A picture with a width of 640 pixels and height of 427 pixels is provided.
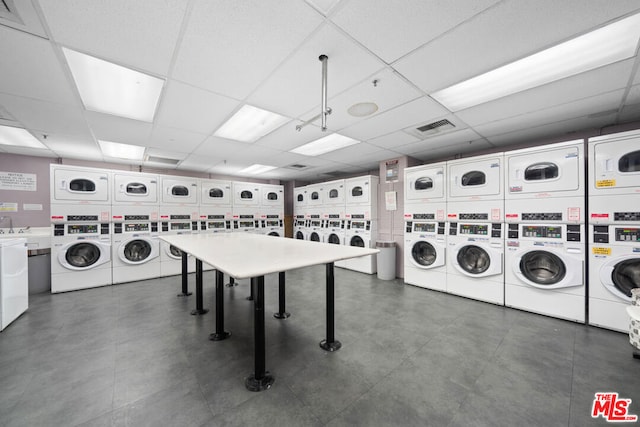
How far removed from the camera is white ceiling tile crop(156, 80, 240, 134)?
2.31 m

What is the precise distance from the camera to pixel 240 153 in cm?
451

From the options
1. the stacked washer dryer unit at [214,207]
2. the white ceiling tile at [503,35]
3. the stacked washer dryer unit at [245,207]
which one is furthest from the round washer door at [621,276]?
the stacked washer dryer unit at [214,207]

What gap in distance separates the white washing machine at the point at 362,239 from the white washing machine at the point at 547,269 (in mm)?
2284

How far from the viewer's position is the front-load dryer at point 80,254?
3.65 m

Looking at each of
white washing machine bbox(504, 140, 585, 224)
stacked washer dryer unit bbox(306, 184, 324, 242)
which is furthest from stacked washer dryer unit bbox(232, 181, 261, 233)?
white washing machine bbox(504, 140, 585, 224)

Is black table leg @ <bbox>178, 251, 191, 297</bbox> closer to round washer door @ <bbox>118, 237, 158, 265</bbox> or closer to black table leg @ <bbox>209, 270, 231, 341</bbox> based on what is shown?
round washer door @ <bbox>118, 237, 158, 265</bbox>

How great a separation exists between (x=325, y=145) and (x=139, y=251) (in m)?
4.24

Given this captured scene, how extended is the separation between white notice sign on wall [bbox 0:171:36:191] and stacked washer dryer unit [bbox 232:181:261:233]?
150 inches

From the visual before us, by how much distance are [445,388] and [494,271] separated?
219 cm

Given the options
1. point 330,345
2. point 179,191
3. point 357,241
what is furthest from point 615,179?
point 179,191

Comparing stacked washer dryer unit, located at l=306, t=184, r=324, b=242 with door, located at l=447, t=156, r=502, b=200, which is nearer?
door, located at l=447, t=156, r=502, b=200

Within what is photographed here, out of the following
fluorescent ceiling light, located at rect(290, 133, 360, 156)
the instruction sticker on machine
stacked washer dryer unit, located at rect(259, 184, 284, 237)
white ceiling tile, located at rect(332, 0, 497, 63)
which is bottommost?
the instruction sticker on machine

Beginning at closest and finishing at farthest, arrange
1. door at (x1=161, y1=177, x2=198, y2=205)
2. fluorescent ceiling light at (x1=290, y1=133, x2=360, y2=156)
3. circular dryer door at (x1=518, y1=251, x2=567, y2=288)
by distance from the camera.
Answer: circular dryer door at (x1=518, y1=251, x2=567, y2=288)
fluorescent ceiling light at (x1=290, y1=133, x2=360, y2=156)
door at (x1=161, y1=177, x2=198, y2=205)

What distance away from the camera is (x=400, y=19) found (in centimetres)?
146
